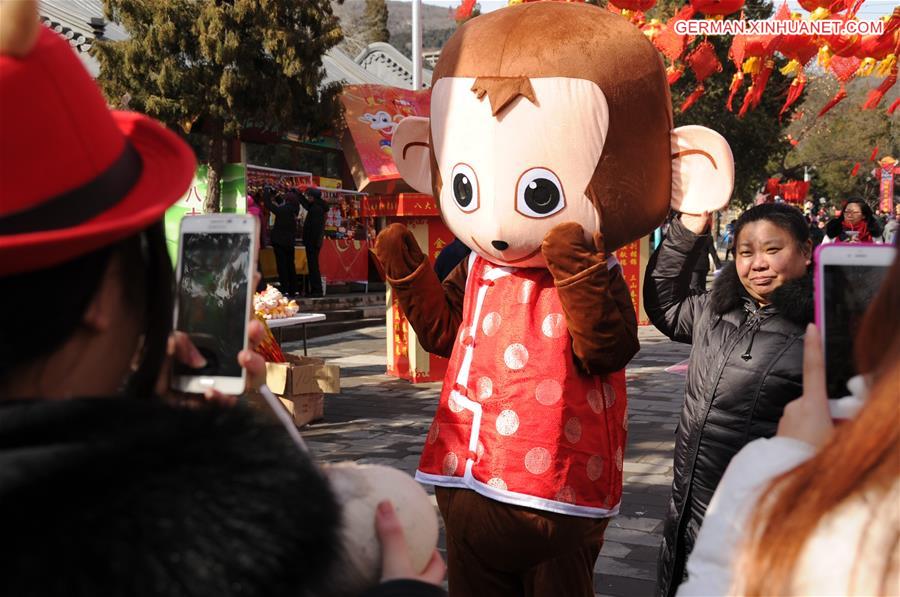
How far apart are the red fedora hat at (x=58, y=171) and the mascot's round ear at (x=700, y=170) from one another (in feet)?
6.99

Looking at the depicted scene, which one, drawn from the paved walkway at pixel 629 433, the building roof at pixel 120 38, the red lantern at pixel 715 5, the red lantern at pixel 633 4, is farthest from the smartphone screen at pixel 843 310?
the red lantern at pixel 715 5

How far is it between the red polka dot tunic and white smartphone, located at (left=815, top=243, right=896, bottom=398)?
52.7 inches

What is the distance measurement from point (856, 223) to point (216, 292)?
407 inches

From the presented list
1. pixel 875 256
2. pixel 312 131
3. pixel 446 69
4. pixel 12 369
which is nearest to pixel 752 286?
pixel 446 69

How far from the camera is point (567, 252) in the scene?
105 inches

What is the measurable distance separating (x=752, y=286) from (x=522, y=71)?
0.97 metres

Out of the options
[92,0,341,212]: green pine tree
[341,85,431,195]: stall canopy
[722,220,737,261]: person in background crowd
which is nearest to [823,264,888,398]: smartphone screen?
[722,220,737,261]: person in background crowd

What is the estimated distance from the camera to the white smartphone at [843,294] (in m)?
1.35

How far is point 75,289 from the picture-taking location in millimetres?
1052

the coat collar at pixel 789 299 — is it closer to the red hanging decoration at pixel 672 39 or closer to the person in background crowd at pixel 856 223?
the red hanging decoration at pixel 672 39

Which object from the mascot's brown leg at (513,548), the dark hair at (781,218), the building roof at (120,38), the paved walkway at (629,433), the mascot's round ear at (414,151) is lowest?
the paved walkway at (629,433)

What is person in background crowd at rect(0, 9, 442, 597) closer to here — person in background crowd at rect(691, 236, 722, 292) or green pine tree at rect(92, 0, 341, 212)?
person in background crowd at rect(691, 236, 722, 292)

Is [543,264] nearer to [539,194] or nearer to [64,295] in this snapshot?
[539,194]

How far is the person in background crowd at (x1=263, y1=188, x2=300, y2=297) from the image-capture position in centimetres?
1340
